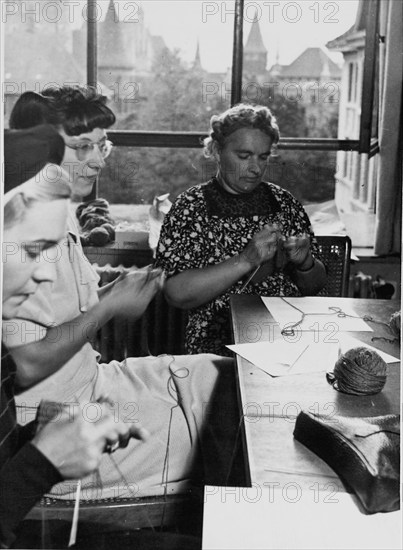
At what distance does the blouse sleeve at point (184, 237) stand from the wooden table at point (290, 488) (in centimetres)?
41

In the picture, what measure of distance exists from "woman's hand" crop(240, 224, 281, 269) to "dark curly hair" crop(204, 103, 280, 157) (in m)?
0.21

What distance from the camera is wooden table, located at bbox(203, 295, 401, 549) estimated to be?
1030 mm

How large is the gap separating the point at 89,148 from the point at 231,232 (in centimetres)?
44

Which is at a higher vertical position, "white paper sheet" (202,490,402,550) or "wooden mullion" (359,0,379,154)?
"wooden mullion" (359,0,379,154)

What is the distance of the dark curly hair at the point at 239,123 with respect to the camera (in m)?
1.63

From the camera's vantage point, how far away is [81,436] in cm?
121

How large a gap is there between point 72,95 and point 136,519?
0.77 meters

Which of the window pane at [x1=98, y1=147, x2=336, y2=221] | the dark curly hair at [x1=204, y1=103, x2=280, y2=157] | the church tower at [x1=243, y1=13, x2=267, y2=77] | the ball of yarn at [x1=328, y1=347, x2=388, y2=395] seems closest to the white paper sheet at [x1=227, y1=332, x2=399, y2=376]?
the ball of yarn at [x1=328, y1=347, x2=388, y2=395]

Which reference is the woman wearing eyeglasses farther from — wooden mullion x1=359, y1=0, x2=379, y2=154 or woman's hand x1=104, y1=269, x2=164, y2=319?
wooden mullion x1=359, y1=0, x2=379, y2=154

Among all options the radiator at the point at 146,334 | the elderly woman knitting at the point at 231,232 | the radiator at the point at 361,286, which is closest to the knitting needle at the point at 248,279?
the elderly woman knitting at the point at 231,232

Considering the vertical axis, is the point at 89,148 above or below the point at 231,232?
above

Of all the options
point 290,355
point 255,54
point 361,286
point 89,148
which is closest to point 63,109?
point 89,148

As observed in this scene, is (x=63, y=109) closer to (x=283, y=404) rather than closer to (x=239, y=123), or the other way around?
(x=239, y=123)

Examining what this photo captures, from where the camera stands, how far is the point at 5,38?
1.29 metres
